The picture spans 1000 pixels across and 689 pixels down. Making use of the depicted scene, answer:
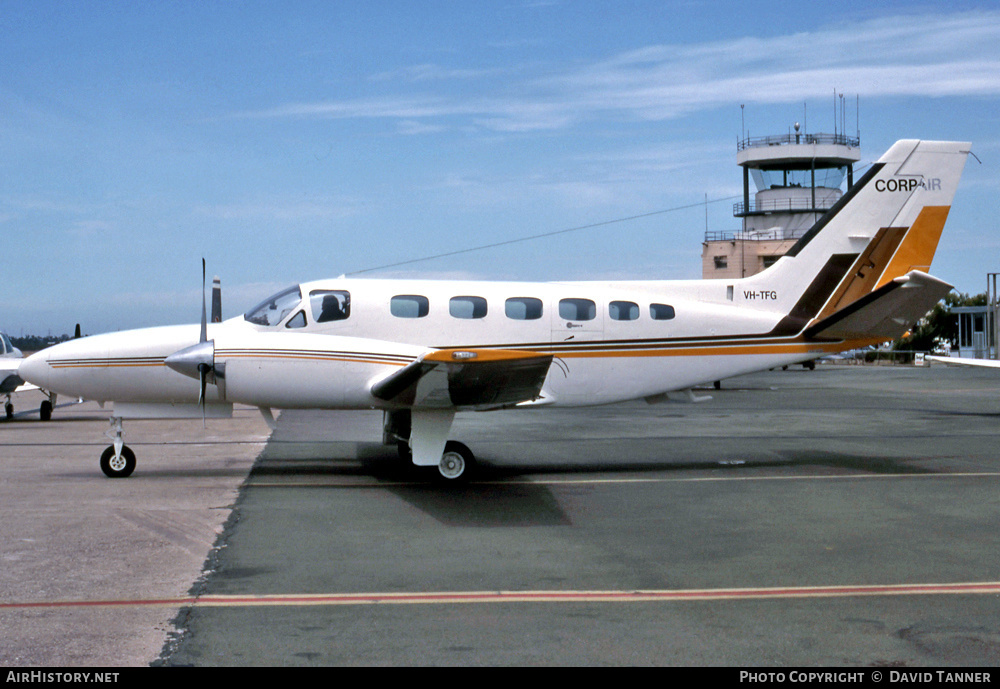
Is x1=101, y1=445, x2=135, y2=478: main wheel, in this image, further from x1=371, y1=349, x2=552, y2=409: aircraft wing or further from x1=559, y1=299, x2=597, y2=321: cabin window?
x1=559, y1=299, x2=597, y2=321: cabin window

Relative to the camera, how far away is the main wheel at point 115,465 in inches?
490

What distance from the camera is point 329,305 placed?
12.7 m

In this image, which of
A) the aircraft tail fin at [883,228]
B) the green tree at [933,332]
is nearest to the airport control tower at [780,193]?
the green tree at [933,332]

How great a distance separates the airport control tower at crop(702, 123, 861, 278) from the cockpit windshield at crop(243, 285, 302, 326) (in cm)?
5425

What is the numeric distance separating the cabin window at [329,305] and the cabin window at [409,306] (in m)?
0.63

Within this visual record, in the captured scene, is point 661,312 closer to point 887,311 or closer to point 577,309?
point 577,309

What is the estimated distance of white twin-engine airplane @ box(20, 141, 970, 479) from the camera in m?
Answer: 12.0

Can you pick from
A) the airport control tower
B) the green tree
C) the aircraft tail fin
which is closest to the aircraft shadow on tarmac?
the aircraft tail fin

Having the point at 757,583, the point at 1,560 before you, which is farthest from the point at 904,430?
the point at 1,560

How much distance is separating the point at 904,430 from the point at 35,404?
2516 cm

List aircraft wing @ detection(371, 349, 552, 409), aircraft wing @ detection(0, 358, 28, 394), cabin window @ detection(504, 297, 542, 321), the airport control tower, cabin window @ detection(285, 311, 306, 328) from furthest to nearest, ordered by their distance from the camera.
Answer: the airport control tower
aircraft wing @ detection(0, 358, 28, 394)
cabin window @ detection(504, 297, 542, 321)
cabin window @ detection(285, 311, 306, 328)
aircraft wing @ detection(371, 349, 552, 409)

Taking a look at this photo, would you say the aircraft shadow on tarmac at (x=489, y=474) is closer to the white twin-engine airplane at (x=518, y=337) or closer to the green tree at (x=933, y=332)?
the white twin-engine airplane at (x=518, y=337)
